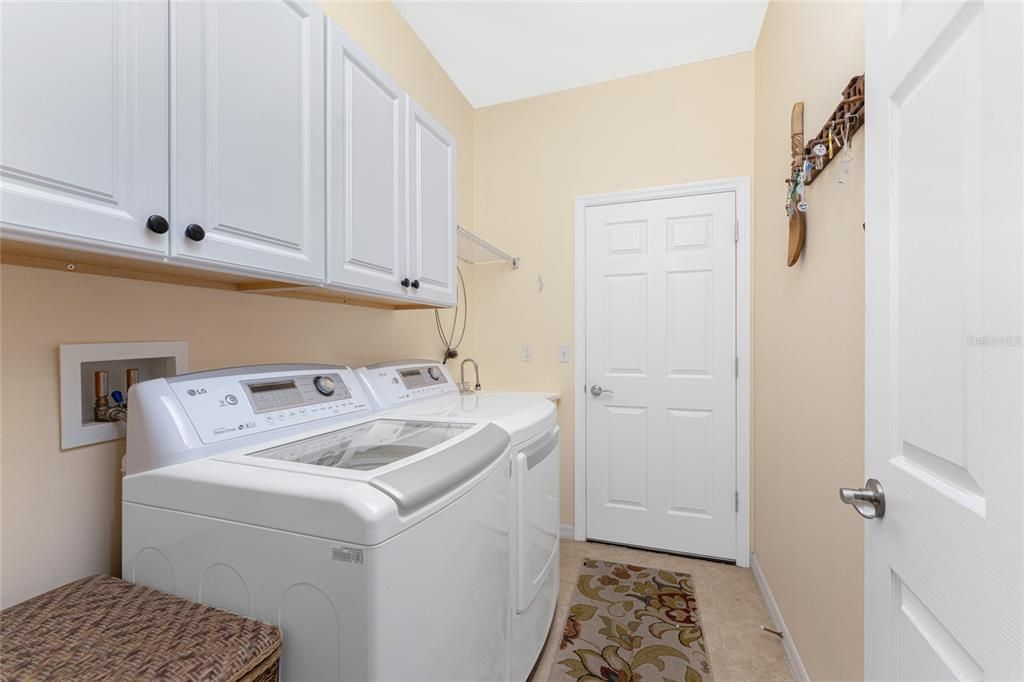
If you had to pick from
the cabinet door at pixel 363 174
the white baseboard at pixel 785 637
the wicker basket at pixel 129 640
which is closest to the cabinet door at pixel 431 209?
the cabinet door at pixel 363 174

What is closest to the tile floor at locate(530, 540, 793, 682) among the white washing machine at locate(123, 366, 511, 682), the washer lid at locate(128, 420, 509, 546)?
the white washing machine at locate(123, 366, 511, 682)

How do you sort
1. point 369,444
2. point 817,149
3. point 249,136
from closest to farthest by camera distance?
point 249,136
point 369,444
point 817,149

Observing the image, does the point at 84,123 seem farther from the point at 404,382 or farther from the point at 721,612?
the point at 721,612

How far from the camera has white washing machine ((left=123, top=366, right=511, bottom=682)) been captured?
0.70m

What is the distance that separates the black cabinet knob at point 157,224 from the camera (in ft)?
2.43

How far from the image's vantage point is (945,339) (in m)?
0.57

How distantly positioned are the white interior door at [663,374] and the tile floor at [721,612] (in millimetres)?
102

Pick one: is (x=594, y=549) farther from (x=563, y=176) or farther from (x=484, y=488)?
(x=563, y=176)

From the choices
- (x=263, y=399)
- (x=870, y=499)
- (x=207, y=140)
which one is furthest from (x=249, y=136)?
(x=870, y=499)

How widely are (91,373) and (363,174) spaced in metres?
0.87

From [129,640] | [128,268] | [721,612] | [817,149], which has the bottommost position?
[721,612]

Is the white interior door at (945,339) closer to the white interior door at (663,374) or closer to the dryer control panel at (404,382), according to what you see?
the dryer control panel at (404,382)

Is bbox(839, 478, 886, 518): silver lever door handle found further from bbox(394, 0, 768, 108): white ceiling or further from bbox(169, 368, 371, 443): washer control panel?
bbox(394, 0, 768, 108): white ceiling

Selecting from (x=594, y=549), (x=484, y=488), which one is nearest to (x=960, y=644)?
(x=484, y=488)
